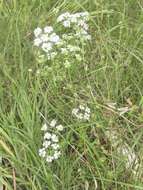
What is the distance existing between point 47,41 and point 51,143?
0.43 metres

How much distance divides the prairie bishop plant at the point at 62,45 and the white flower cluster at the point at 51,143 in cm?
23

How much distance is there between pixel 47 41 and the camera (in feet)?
7.16

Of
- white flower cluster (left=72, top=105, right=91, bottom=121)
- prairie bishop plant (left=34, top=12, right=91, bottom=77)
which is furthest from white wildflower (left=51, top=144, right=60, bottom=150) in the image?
prairie bishop plant (left=34, top=12, right=91, bottom=77)

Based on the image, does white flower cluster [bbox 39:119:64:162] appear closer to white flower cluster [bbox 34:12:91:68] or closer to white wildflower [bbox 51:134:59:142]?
white wildflower [bbox 51:134:59:142]

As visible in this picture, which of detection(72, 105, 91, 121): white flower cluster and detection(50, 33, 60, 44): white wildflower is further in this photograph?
detection(50, 33, 60, 44): white wildflower

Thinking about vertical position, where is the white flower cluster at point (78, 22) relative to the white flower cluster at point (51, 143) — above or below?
above

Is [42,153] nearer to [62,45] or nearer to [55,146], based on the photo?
[55,146]

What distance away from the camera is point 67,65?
81.4 inches

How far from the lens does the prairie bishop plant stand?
212 centimetres

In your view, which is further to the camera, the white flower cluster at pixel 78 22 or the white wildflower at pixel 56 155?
the white flower cluster at pixel 78 22

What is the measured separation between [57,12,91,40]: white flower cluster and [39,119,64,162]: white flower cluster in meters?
0.39

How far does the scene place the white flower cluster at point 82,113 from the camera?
2044 millimetres

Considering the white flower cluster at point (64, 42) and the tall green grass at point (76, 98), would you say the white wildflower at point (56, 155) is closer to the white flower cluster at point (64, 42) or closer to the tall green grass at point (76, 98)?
the tall green grass at point (76, 98)

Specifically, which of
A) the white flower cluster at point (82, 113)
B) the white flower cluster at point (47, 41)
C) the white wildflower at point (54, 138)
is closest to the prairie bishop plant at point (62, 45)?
the white flower cluster at point (47, 41)
